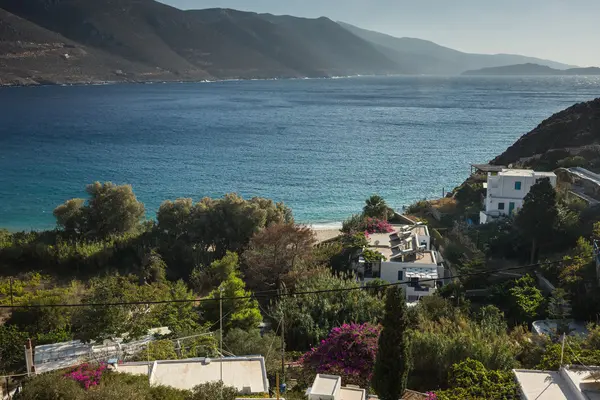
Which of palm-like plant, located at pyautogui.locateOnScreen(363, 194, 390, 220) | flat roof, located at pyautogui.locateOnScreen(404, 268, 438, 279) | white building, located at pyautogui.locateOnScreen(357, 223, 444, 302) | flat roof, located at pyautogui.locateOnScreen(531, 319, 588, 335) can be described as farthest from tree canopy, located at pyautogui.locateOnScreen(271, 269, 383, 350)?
palm-like plant, located at pyautogui.locateOnScreen(363, 194, 390, 220)

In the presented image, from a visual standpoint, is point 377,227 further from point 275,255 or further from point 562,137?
point 562,137

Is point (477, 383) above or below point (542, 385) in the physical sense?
below

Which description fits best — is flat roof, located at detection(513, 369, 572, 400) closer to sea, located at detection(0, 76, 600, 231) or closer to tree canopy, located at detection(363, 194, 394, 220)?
tree canopy, located at detection(363, 194, 394, 220)

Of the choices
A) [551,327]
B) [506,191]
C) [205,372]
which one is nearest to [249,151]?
[506,191]

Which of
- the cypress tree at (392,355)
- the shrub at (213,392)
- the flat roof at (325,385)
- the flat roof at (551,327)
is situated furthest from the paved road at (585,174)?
the shrub at (213,392)

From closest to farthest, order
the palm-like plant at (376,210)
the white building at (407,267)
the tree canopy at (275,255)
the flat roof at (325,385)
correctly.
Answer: the flat roof at (325,385), the white building at (407,267), the tree canopy at (275,255), the palm-like plant at (376,210)

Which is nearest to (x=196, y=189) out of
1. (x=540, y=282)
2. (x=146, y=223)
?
(x=146, y=223)

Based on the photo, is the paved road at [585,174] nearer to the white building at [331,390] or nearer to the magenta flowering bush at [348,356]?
the magenta flowering bush at [348,356]
